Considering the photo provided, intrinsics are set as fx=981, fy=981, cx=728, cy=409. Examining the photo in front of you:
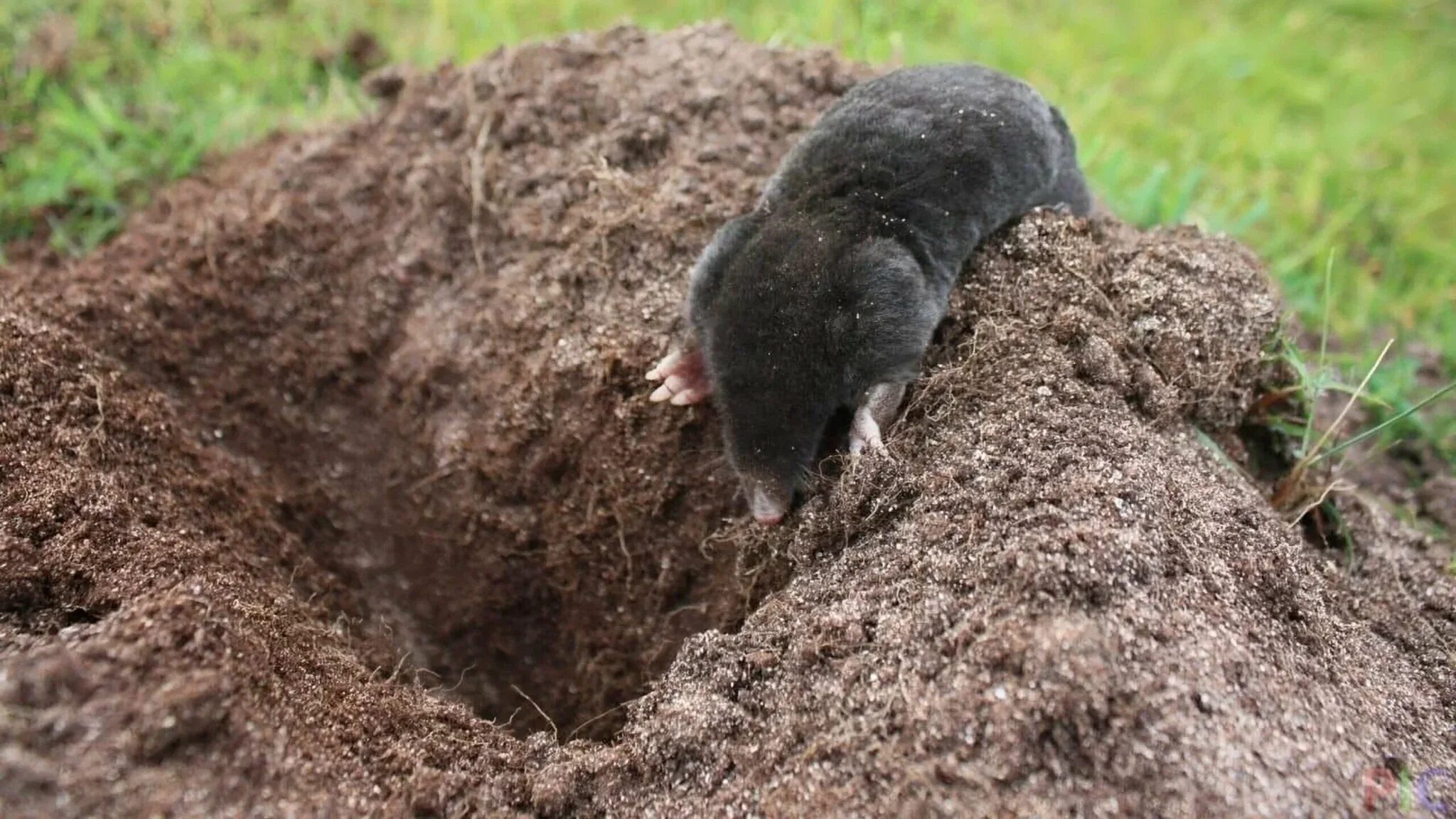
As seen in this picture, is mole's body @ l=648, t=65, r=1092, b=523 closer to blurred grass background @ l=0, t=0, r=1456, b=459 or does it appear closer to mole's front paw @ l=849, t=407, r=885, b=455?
mole's front paw @ l=849, t=407, r=885, b=455

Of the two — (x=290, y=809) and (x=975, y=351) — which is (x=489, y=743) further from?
(x=975, y=351)

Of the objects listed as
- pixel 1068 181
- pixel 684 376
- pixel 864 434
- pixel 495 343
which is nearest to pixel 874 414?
pixel 864 434

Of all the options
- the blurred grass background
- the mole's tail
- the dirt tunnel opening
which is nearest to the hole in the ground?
the dirt tunnel opening

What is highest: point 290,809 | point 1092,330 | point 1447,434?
point 1092,330

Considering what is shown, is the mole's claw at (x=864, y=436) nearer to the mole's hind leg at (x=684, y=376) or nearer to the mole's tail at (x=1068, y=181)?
the mole's hind leg at (x=684, y=376)

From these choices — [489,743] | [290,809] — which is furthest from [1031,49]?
[290,809]
